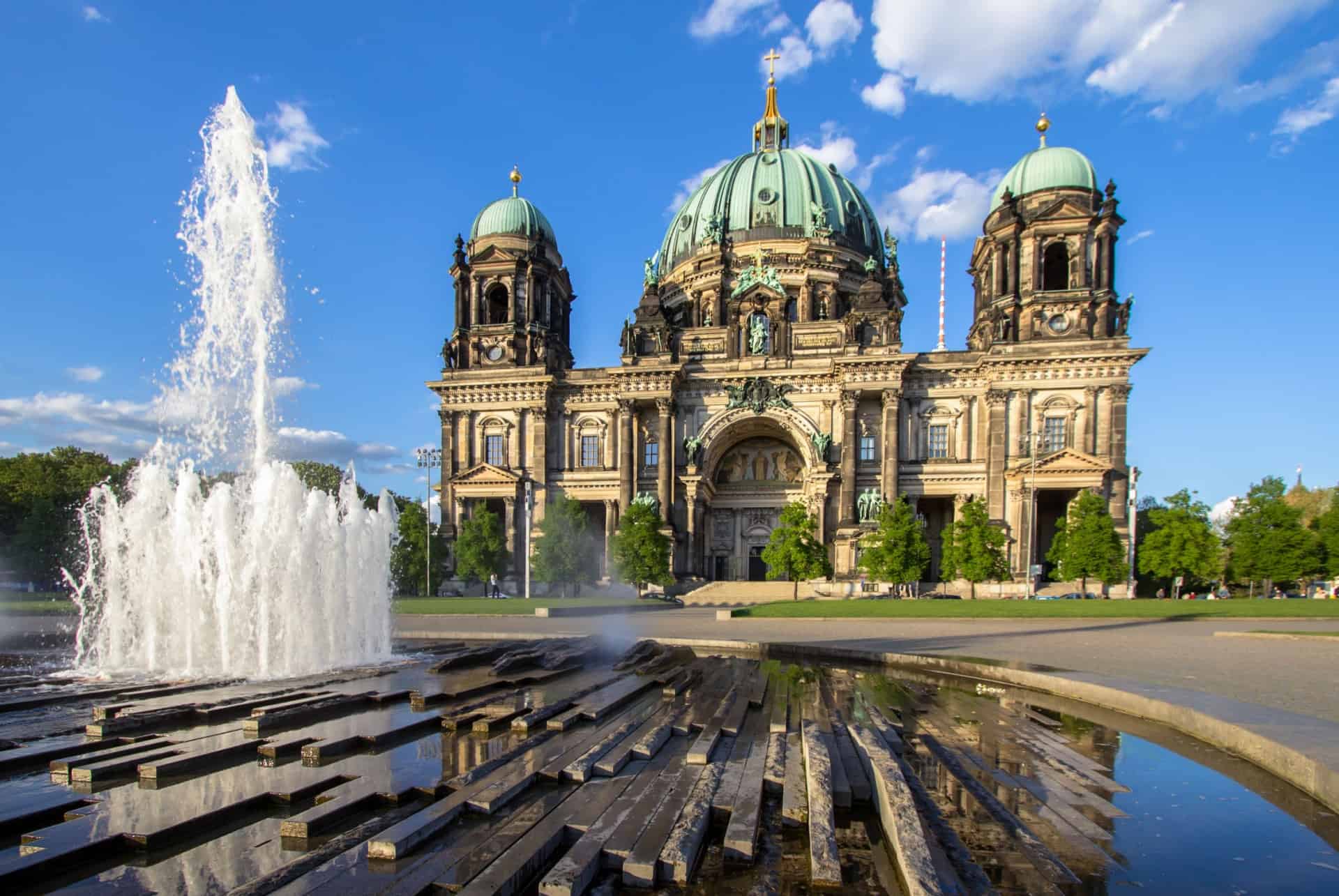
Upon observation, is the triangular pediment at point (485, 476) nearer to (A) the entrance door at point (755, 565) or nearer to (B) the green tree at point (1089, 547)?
(A) the entrance door at point (755, 565)

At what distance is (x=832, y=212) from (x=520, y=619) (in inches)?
1860

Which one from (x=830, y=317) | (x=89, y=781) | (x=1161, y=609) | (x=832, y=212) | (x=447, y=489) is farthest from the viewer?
(x=832, y=212)

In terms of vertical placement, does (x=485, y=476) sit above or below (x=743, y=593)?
above

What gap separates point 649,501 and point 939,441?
19.8 meters

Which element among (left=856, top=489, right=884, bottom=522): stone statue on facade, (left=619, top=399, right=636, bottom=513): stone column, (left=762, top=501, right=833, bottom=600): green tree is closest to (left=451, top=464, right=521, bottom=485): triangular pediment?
(left=619, top=399, right=636, bottom=513): stone column

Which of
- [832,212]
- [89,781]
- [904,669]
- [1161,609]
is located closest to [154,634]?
[89,781]

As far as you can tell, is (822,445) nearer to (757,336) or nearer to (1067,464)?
(757,336)

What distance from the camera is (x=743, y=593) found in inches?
1797

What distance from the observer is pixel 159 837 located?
5023 millimetres

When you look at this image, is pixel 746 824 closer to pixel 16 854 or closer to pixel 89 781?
pixel 16 854

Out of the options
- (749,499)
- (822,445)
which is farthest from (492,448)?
(822,445)

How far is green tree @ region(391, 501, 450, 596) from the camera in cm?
4906

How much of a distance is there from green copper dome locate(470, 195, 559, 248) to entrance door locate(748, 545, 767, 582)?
92.7 feet

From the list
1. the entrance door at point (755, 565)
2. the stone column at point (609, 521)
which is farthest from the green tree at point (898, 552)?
the stone column at point (609, 521)
